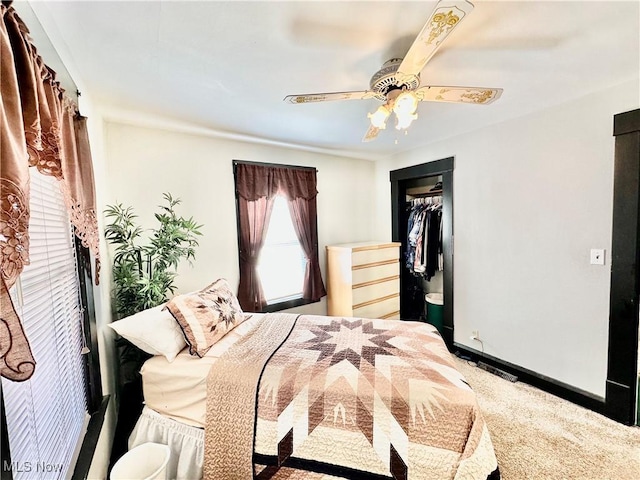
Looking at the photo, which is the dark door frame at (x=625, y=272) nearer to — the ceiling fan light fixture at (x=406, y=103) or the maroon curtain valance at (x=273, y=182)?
the ceiling fan light fixture at (x=406, y=103)

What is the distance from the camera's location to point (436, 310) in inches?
128

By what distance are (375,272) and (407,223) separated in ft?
2.96

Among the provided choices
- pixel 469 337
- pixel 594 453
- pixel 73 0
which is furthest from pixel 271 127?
pixel 594 453

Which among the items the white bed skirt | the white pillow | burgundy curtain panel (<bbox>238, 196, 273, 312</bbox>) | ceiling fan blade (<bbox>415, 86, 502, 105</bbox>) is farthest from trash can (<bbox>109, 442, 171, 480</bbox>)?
ceiling fan blade (<bbox>415, 86, 502, 105</bbox>)

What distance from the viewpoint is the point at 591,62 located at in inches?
60.8

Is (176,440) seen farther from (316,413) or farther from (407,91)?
(407,91)

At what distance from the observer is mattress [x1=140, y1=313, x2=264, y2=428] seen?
146cm

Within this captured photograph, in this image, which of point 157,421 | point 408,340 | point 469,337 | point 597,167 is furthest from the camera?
point 469,337

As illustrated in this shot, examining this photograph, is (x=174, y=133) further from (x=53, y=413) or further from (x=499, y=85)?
(x=499, y=85)

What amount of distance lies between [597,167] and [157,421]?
334 centimetres

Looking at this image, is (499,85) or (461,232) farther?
(461,232)

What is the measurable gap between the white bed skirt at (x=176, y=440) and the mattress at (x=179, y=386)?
1.4 inches

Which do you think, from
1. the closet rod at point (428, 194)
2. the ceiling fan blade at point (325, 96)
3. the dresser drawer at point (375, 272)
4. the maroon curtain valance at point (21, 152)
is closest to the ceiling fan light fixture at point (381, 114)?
the ceiling fan blade at point (325, 96)

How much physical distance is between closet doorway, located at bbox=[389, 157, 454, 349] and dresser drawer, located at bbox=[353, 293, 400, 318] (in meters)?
0.32
